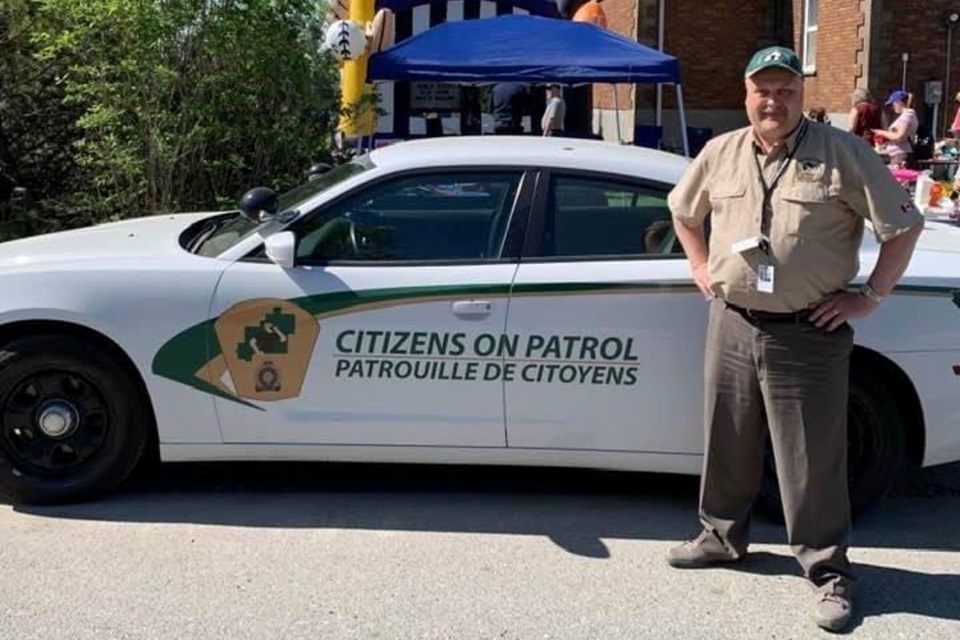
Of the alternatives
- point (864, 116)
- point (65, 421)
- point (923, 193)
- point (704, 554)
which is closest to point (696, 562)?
point (704, 554)

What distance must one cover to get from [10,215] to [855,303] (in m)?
8.14

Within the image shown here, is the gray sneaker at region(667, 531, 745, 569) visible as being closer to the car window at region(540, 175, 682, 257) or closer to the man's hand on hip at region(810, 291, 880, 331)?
the man's hand on hip at region(810, 291, 880, 331)

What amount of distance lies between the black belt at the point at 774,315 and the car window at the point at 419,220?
1.15 metres

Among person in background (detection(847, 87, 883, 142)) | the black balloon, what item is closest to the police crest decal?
the black balloon

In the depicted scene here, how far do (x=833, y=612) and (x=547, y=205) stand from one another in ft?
6.28

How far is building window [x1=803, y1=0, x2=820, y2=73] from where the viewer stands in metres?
21.6

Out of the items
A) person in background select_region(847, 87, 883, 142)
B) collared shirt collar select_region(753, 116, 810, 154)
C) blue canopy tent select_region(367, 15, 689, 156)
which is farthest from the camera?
person in background select_region(847, 87, 883, 142)

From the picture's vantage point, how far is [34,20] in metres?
9.50

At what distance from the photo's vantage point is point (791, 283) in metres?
3.68

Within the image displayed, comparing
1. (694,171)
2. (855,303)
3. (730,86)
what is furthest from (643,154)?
(730,86)

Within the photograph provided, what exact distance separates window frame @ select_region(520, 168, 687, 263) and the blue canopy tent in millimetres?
6596

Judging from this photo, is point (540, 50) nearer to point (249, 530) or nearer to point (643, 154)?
point (643, 154)

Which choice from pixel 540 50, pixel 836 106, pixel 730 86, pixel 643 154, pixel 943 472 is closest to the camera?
pixel 643 154

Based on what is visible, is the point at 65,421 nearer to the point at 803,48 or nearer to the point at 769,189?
the point at 769,189
